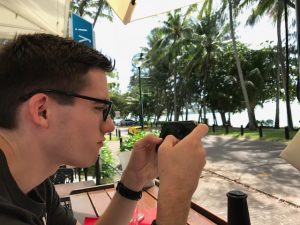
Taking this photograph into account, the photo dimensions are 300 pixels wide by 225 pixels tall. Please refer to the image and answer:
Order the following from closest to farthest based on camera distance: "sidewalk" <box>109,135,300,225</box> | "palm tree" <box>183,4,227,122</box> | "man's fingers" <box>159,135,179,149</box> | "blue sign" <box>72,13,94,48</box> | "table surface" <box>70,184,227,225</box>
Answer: "man's fingers" <box>159,135,179,149</box>, "table surface" <box>70,184,227,225</box>, "blue sign" <box>72,13,94,48</box>, "sidewalk" <box>109,135,300,225</box>, "palm tree" <box>183,4,227,122</box>

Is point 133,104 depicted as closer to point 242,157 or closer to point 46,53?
point 242,157

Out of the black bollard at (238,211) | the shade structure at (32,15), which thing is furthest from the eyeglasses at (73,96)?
the shade structure at (32,15)

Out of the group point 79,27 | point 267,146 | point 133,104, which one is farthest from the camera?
point 133,104

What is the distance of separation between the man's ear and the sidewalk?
3.20 metres

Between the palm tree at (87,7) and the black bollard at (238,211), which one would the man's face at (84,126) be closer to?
the black bollard at (238,211)

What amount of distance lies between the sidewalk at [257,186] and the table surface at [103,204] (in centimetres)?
151

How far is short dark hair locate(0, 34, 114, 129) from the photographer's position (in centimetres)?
123

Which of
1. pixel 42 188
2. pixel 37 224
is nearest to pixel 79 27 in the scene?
pixel 42 188

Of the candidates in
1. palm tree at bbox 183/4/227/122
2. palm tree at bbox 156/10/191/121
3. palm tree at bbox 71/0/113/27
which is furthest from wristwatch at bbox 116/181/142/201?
palm tree at bbox 156/10/191/121

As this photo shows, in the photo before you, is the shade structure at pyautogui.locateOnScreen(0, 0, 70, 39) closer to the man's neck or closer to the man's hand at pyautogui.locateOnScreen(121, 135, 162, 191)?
the man's hand at pyautogui.locateOnScreen(121, 135, 162, 191)

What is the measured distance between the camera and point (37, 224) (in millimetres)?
1069

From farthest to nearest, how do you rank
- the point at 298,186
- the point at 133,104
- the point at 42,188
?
the point at 133,104, the point at 298,186, the point at 42,188

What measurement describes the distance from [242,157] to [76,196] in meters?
10.7

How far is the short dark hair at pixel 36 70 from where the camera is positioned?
1.23 metres
